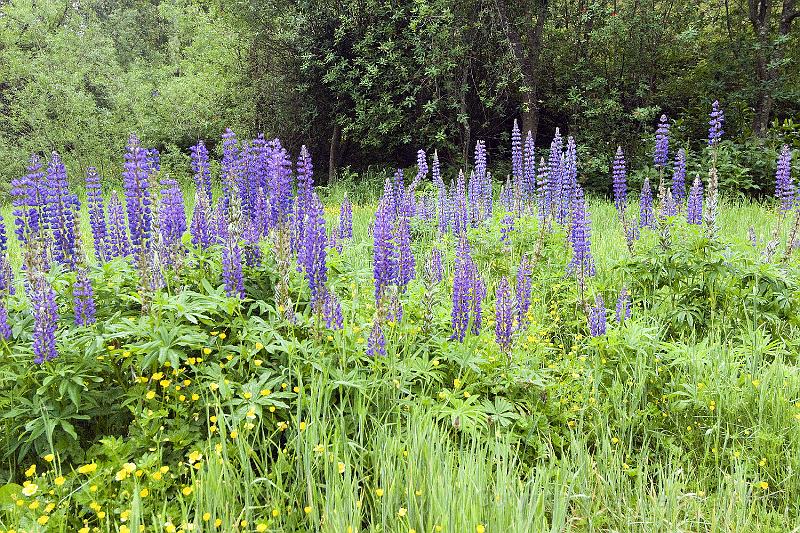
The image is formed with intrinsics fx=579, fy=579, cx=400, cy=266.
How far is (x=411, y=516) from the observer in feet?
7.14

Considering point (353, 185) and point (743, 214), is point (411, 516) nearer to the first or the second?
point (743, 214)

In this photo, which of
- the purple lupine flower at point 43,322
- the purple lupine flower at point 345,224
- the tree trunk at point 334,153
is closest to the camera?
the purple lupine flower at point 43,322

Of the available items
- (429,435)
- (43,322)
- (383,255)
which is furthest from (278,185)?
(429,435)

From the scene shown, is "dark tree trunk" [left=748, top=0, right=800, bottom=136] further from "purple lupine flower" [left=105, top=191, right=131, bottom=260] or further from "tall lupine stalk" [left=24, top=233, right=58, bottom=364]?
"tall lupine stalk" [left=24, top=233, right=58, bottom=364]

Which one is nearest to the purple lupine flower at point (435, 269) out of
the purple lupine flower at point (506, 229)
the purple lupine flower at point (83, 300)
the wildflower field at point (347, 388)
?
the wildflower field at point (347, 388)

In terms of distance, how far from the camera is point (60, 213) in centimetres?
356

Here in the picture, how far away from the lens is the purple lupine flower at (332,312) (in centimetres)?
289

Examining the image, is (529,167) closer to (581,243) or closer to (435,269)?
(581,243)

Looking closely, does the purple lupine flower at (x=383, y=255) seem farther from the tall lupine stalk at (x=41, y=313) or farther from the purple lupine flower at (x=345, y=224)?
the purple lupine flower at (x=345, y=224)

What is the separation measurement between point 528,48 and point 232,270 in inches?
404

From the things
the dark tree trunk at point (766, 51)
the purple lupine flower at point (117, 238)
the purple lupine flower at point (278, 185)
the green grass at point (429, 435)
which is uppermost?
the dark tree trunk at point (766, 51)

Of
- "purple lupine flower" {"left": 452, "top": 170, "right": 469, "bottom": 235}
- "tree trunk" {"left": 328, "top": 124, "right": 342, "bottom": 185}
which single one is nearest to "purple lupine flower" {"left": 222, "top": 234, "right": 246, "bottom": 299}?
"purple lupine flower" {"left": 452, "top": 170, "right": 469, "bottom": 235}

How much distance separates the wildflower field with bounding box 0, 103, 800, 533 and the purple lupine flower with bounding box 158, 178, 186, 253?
0.02 m

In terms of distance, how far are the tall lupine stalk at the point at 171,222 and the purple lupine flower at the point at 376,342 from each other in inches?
43.3
